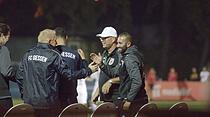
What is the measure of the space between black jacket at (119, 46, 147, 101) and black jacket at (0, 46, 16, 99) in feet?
5.34

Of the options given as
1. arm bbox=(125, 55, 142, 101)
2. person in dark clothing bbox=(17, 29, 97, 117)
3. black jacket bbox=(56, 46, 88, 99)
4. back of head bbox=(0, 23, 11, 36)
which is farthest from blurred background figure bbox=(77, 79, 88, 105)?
back of head bbox=(0, 23, 11, 36)

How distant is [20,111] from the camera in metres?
6.35

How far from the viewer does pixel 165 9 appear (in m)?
45.9

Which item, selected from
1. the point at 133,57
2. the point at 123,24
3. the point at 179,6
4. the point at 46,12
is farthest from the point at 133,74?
the point at 179,6

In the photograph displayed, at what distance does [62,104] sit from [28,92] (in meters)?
0.67

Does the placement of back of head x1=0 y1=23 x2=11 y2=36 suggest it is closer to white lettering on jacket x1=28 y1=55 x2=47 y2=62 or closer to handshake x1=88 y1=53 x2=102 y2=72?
white lettering on jacket x1=28 y1=55 x2=47 y2=62

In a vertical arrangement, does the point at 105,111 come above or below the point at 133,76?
below

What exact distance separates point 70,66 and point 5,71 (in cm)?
103

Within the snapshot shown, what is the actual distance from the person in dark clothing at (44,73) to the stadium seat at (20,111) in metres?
2.14

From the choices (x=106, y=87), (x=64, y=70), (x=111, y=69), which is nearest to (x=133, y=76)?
(x=106, y=87)

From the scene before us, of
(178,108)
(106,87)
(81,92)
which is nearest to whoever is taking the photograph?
(178,108)

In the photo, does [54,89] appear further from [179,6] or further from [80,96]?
[179,6]

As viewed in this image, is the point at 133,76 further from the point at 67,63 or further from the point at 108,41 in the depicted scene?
the point at 108,41

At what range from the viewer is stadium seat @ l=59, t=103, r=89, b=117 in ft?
21.7
